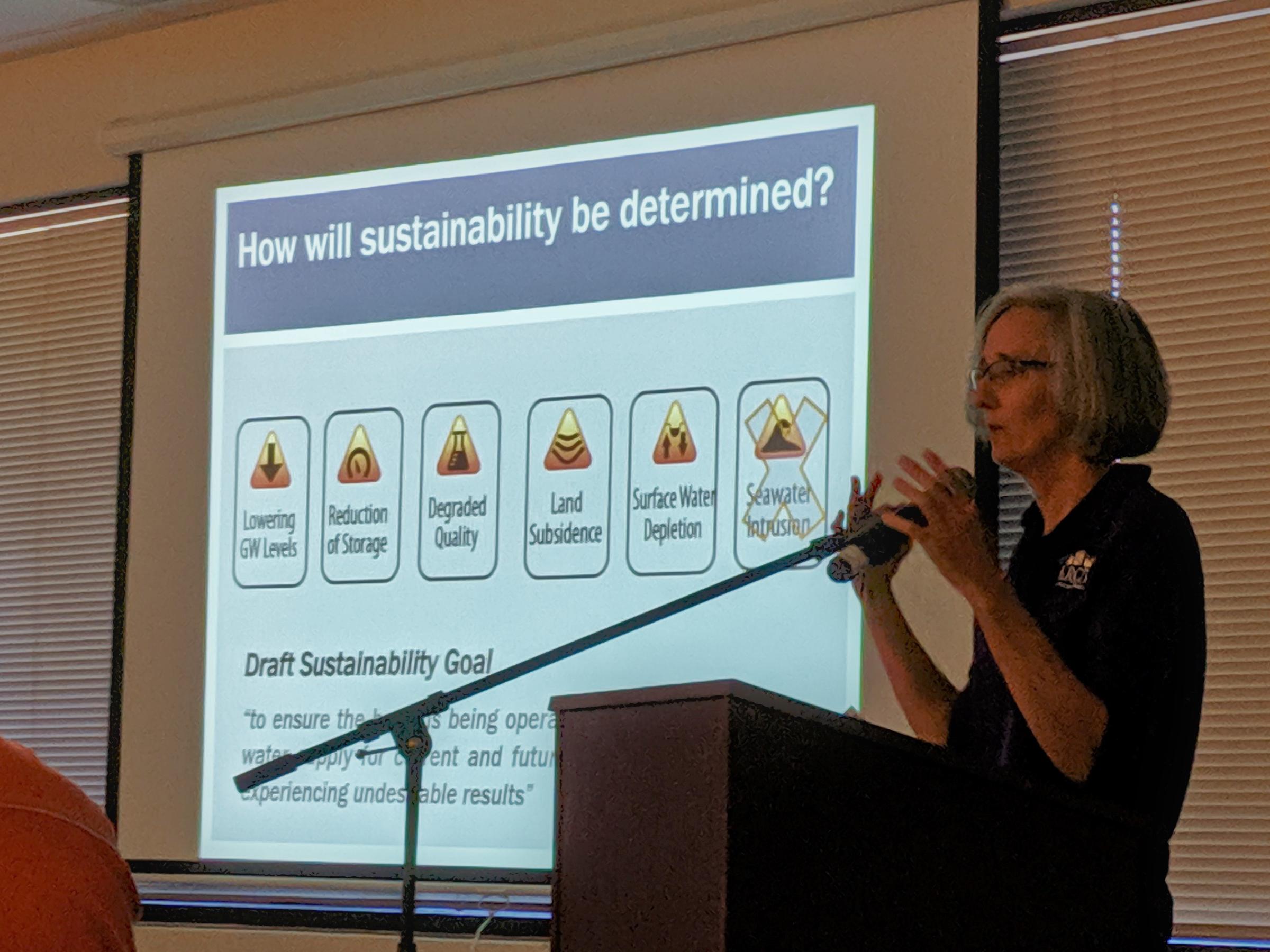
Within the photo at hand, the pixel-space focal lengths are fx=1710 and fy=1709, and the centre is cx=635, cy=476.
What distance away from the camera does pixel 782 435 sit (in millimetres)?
3131

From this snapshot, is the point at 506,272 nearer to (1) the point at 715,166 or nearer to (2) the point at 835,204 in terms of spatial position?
(1) the point at 715,166

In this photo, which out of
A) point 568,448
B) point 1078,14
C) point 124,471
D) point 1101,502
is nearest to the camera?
point 1101,502

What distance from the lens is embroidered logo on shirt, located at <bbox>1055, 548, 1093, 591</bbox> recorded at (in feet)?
5.87

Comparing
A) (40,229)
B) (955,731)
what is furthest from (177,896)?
(955,731)

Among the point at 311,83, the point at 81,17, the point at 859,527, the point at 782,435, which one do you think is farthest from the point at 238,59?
the point at 859,527

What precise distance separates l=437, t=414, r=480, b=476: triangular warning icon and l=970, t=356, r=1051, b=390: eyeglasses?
5.50 feet

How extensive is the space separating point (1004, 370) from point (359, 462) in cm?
196

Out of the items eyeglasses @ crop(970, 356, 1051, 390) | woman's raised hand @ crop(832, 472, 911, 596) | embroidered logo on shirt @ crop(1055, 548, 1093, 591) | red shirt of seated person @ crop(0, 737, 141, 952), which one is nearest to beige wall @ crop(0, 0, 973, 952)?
woman's raised hand @ crop(832, 472, 911, 596)

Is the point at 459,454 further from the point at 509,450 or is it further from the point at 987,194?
the point at 987,194

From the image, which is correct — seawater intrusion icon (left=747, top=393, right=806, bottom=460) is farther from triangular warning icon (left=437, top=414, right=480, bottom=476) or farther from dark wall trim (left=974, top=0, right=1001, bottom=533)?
triangular warning icon (left=437, top=414, right=480, bottom=476)

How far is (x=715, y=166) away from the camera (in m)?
3.27

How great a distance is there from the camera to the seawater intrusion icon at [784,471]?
3.10 m

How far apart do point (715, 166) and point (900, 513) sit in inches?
62.0

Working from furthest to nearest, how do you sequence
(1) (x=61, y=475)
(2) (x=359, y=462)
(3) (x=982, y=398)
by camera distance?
(1) (x=61, y=475), (2) (x=359, y=462), (3) (x=982, y=398)
